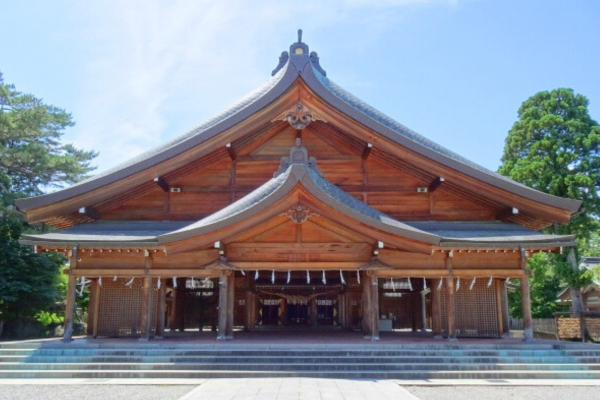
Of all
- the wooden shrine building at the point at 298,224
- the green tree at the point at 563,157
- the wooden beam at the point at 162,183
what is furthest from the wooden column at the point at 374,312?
the green tree at the point at 563,157

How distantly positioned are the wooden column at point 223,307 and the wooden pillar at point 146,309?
6.43 feet

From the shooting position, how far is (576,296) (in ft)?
69.0

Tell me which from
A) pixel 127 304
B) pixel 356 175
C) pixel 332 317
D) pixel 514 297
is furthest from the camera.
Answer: pixel 514 297

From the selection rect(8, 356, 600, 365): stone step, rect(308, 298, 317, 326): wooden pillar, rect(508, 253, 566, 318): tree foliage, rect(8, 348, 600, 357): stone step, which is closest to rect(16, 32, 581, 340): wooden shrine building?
rect(308, 298, 317, 326): wooden pillar

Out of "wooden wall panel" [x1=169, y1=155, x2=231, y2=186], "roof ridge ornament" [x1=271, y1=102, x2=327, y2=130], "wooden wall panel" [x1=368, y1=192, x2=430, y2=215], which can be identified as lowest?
"wooden wall panel" [x1=368, y1=192, x2=430, y2=215]

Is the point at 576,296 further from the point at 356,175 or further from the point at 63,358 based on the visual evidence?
the point at 63,358

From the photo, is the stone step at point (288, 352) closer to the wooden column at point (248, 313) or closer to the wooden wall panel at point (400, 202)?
the wooden wall panel at point (400, 202)

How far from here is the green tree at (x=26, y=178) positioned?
76.7ft

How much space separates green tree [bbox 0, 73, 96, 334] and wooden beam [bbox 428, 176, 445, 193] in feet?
62.4

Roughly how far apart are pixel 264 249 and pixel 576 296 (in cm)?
1552

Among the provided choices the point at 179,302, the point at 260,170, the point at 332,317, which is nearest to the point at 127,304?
the point at 179,302

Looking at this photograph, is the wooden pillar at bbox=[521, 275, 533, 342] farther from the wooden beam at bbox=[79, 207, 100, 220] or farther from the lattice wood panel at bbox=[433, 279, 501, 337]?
the wooden beam at bbox=[79, 207, 100, 220]

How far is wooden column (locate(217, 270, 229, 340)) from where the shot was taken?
39.7ft

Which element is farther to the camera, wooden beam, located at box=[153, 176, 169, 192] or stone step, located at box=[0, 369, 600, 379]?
wooden beam, located at box=[153, 176, 169, 192]
